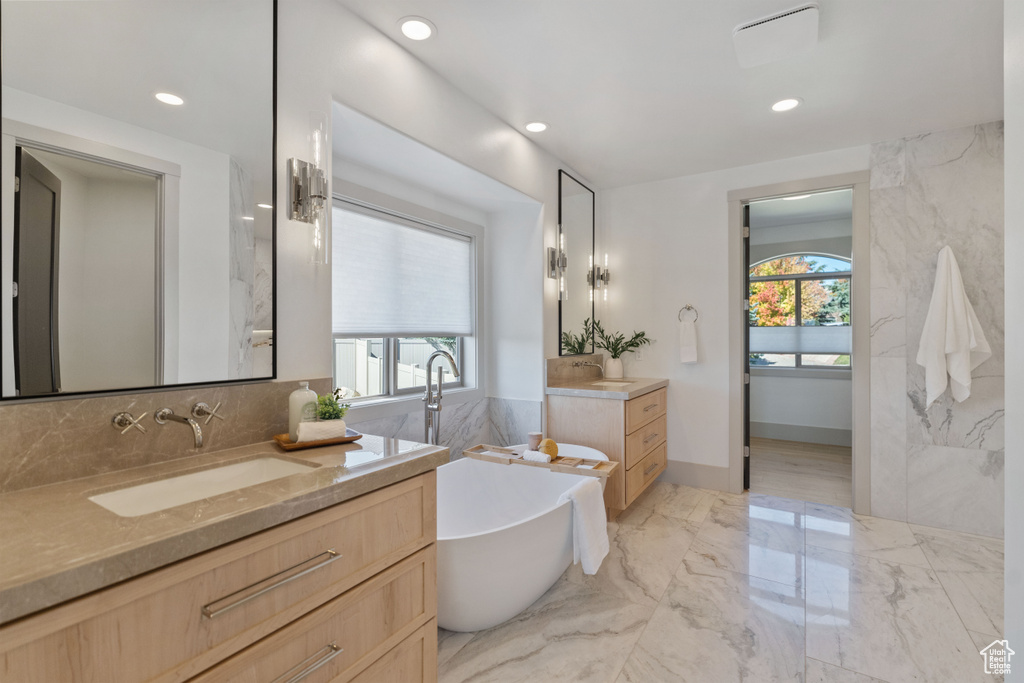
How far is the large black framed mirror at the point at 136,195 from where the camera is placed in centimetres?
111

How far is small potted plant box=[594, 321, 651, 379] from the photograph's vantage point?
3.91 meters

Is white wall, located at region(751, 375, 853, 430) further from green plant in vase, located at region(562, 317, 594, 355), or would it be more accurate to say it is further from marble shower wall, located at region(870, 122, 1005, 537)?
green plant in vase, located at region(562, 317, 594, 355)

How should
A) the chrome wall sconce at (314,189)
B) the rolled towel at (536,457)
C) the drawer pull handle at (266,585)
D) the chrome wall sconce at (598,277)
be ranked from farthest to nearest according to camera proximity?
the chrome wall sconce at (598,277)
the rolled towel at (536,457)
the chrome wall sconce at (314,189)
the drawer pull handle at (266,585)

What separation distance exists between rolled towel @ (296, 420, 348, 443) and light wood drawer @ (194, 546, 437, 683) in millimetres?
445

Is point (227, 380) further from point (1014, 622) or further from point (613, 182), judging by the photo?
point (613, 182)

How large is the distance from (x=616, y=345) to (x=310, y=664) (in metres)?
3.26

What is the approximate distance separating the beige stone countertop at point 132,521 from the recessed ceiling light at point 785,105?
2.60m

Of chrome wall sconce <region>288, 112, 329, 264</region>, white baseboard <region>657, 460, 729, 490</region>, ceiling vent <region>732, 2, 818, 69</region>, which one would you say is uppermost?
ceiling vent <region>732, 2, 818, 69</region>

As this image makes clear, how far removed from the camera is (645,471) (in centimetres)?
332

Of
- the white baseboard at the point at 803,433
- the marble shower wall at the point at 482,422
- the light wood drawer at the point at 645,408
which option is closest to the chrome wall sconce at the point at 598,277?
A: the light wood drawer at the point at 645,408

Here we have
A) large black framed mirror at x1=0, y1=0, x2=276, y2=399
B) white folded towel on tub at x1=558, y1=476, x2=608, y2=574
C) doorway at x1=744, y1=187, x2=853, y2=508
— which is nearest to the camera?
large black framed mirror at x1=0, y1=0, x2=276, y2=399

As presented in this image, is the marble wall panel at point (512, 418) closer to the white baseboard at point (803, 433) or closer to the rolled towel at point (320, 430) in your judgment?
the rolled towel at point (320, 430)

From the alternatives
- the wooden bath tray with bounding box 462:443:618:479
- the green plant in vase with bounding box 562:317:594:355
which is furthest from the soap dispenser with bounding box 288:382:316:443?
the green plant in vase with bounding box 562:317:594:355

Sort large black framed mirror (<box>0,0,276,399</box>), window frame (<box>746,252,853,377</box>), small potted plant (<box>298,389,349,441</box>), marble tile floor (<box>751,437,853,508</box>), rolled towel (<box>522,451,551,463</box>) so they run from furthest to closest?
window frame (<box>746,252,853,377</box>), marble tile floor (<box>751,437,853,508</box>), rolled towel (<box>522,451,551,463</box>), small potted plant (<box>298,389,349,441</box>), large black framed mirror (<box>0,0,276,399</box>)
